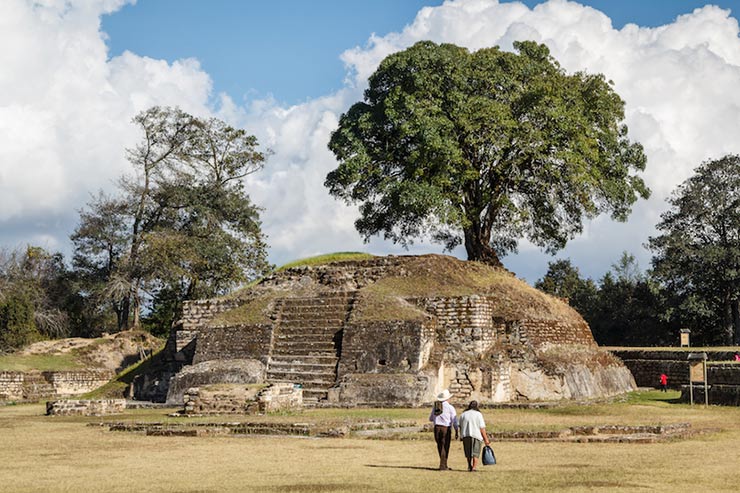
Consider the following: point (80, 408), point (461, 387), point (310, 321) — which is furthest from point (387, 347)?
point (80, 408)

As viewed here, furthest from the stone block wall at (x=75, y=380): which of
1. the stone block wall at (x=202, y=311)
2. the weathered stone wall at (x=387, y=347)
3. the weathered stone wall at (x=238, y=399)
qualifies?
the weathered stone wall at (x=238, y=399)

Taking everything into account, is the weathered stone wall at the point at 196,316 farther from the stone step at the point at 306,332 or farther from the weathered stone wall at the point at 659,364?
the weathered stone wall at the point at 659,364

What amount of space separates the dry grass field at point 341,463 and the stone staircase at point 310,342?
255 inches

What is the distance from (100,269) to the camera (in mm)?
45969

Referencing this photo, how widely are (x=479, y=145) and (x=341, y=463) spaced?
21.3 meters

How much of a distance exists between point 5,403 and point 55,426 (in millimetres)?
11537

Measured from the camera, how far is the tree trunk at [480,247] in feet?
117

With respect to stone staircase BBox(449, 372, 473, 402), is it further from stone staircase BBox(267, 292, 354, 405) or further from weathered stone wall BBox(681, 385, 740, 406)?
weathered stone wall BBox(681, 385, 740, 406)

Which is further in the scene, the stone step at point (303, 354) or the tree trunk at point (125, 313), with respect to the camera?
the tree trunk at point (125, 313)

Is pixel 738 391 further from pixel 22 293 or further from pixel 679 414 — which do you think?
pixel 22 293

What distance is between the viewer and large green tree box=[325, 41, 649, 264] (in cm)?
3278

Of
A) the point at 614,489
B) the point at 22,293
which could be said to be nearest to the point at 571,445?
the point at 614,489

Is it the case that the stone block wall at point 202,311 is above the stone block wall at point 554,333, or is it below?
above

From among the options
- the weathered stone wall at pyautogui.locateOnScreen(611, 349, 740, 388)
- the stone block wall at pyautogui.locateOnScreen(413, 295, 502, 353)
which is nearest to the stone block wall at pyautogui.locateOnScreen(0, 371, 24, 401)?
the stone block wall at pyautogui.locateOnScreen(413, 295, 502, 353)
